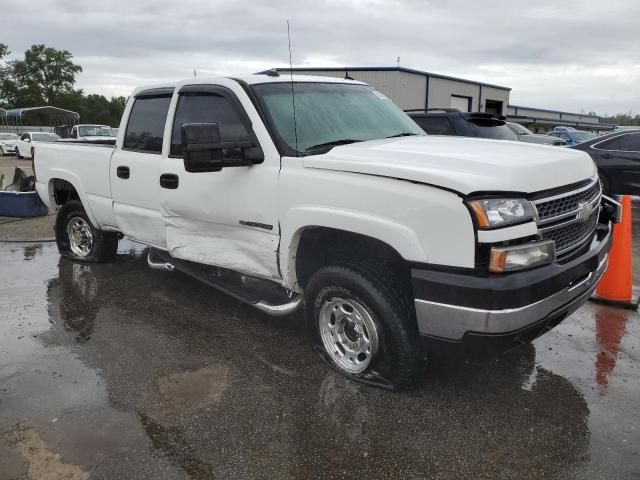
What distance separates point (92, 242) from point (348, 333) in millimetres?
3882

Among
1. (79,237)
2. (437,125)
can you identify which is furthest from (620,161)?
(79,237)

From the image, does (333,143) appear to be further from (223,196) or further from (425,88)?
(425,88)

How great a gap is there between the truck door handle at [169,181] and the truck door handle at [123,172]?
2.22ft

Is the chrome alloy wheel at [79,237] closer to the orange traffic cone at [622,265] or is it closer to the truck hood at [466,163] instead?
the truck hood at [466,163]

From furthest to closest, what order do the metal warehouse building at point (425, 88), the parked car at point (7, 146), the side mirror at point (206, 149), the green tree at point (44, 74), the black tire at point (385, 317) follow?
the green tree at point (44, 74) < the parked car at point (7, 146) < the metal warehouse building at point (425, 88) < the side mirror at point (206, 149) < the black tire at point (385, 317)

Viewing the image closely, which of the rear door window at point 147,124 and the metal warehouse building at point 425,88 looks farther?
the metal warehouse building at point 425,88

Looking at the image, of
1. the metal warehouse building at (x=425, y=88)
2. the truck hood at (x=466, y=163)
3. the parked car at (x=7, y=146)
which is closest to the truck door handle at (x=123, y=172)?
the truck hood at (x=466, y=163)

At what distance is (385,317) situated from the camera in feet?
10.4

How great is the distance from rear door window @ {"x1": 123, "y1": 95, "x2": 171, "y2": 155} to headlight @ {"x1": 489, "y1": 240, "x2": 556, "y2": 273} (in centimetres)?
315

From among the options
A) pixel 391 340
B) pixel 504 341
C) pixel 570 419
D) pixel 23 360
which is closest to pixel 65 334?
pixel 23 360

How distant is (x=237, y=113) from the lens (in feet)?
13.2

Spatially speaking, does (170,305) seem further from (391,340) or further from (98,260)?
(391,340)

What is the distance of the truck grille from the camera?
3.01 meters

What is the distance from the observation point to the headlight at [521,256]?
2.76m
